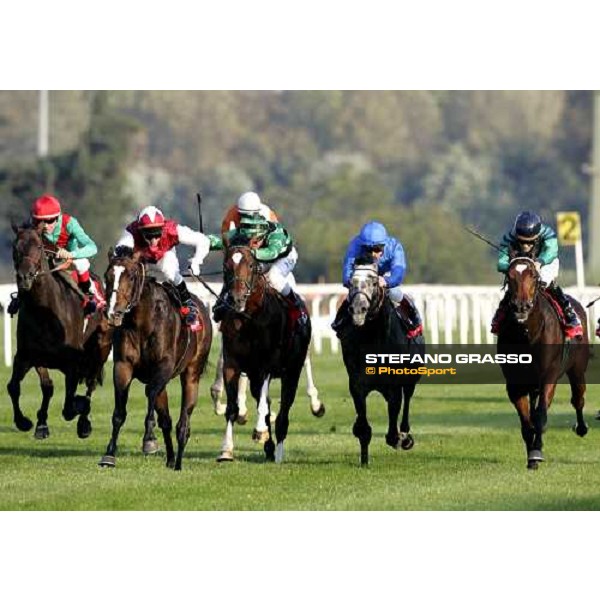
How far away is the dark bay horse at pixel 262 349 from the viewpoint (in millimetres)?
14570

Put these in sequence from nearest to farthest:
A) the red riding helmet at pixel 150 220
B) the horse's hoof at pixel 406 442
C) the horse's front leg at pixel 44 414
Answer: the red riding helmet at pixel 150 220
the horse's hoof at pixel 406 442
the horse's front leg at pixel 44 414

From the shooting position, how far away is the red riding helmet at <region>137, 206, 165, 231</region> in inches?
562

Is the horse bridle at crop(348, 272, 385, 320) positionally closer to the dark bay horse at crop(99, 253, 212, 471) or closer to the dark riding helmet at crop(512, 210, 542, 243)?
the dark riding helmet at crop(512, 210, 542, 243)

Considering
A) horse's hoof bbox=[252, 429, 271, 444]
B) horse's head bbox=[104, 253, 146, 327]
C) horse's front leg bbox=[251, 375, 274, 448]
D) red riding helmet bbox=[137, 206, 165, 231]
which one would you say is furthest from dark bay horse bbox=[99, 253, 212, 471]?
horse's hoof bbox=[252, 429, 271, 444]

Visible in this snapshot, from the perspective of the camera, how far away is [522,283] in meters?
14.0

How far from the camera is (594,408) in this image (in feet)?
66.9

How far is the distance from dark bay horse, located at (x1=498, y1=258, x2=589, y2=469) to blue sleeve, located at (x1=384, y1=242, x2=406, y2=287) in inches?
40.1

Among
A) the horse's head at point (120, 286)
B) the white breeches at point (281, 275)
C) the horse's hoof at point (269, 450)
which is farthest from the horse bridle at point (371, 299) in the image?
the horse's head at point (120, 286)

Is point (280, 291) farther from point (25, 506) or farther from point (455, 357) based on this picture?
point (455, 357)

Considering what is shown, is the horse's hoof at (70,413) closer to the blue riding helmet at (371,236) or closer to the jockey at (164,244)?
the jockey at (164,244)

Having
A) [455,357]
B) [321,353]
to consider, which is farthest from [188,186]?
[455,357]

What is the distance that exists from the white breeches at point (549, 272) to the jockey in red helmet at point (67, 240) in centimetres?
390

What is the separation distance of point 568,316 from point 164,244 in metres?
3.38

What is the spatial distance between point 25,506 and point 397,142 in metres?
99.9
